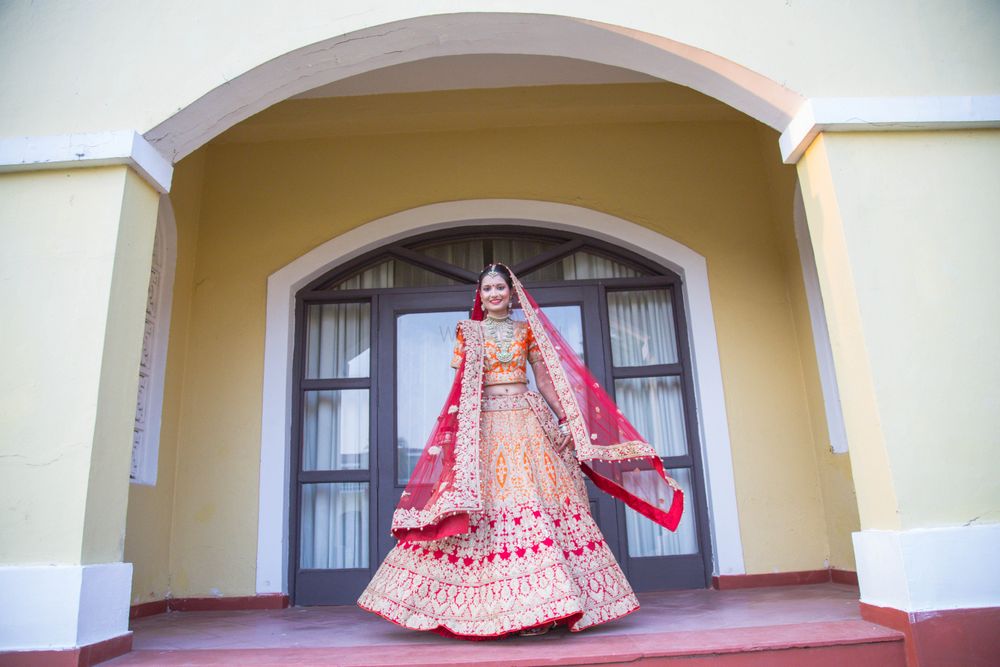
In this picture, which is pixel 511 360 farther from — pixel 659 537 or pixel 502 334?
pixel 659 537

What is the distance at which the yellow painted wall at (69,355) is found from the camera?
9.29 ft

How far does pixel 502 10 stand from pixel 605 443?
1941 mm

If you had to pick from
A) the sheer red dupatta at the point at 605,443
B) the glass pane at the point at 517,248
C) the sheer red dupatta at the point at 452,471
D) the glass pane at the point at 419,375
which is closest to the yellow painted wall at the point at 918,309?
the sheer red dupatta at the point at 605,443

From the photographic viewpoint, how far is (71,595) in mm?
2721

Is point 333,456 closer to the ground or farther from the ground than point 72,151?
closer to the ground

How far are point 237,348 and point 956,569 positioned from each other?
3.98 metres

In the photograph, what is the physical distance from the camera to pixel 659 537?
4.71 metres

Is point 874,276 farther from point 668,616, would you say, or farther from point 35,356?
point 35,356

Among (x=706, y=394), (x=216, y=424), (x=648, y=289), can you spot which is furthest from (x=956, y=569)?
(x=216, y=424)

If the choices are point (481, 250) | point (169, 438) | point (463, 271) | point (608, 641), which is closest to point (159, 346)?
point (169, 438)

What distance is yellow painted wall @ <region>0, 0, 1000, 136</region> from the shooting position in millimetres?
3219

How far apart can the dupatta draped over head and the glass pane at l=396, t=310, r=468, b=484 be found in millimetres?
1306

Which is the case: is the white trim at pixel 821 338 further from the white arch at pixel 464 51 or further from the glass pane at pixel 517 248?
the glass pane at pixel 517 248

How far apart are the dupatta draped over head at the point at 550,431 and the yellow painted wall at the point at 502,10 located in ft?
4.42
